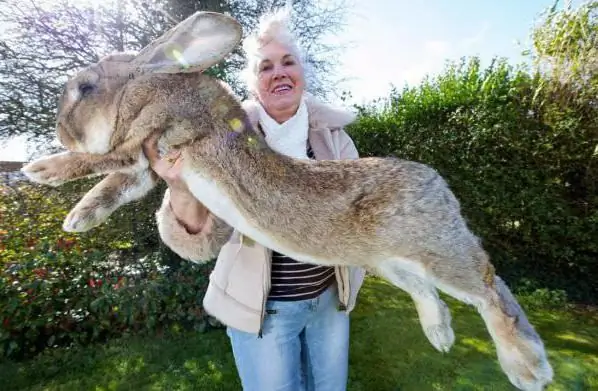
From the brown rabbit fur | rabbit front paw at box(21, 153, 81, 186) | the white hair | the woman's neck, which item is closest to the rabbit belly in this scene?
the brown rabbit fur

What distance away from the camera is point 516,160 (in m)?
5.23

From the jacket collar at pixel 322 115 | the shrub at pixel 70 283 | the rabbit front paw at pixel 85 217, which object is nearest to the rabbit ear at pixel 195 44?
the jacket collar at pixel 322 115

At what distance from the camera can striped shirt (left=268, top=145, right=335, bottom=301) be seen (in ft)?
6.32

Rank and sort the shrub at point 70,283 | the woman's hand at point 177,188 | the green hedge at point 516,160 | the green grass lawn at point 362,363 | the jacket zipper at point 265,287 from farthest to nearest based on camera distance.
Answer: the green hedge at point 516,160, the shrub at point 70,283, the green grass lawn at point 362,363, the jacket zipper at point 265,287, the woman's hand at point 177,188

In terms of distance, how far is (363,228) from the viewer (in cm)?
151

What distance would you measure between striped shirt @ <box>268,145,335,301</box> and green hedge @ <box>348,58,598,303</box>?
4.14 m

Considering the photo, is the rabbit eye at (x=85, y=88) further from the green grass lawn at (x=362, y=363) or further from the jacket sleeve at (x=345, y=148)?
the green grass lawn at (x=362, y=363)

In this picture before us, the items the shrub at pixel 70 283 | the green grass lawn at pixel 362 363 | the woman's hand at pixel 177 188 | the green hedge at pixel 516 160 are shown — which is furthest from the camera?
the green hedge at pixel 516 160

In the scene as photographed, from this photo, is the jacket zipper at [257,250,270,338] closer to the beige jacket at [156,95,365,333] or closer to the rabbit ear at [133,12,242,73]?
the beige jacket at [156,95,365,333]

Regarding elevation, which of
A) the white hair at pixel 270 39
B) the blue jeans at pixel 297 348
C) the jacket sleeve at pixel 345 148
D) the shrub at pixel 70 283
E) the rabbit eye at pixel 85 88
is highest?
the white hair at pixel 270 39

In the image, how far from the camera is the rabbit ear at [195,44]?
59.8 inches

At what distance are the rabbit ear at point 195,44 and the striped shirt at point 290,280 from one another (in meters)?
0.92

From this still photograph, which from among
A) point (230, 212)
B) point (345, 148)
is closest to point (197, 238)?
point (230, 212)

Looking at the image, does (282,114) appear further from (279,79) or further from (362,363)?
(362,363)
